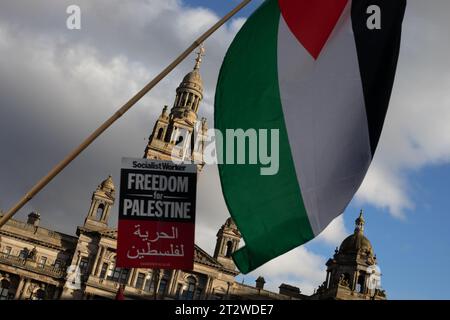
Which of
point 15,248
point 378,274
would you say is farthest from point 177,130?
point 378,274

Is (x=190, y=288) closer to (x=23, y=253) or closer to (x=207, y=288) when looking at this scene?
(x=207, y=288)

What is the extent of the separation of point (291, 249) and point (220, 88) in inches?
116

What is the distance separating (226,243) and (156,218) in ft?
192

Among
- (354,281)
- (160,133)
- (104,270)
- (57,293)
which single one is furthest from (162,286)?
(354,281)

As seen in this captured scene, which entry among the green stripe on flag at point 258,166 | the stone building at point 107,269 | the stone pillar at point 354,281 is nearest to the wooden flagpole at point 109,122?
the green stripe on flag at point 258,166

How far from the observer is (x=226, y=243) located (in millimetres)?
67875

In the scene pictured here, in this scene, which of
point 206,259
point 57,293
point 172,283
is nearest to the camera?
point 57,293

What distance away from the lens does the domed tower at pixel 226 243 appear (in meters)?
67.1

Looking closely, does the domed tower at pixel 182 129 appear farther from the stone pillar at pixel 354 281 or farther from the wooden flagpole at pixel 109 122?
the wooden flagpole at pixel 109 122

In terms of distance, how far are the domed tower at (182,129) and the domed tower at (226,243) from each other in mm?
9311

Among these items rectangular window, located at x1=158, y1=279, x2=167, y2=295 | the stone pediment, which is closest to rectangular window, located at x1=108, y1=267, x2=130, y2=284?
rectangular window, located at x1=158, y1=279, x2=167, y2=295

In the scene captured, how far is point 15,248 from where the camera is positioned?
209ft

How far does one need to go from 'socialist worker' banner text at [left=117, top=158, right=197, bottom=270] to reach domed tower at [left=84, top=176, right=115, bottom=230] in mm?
56323
